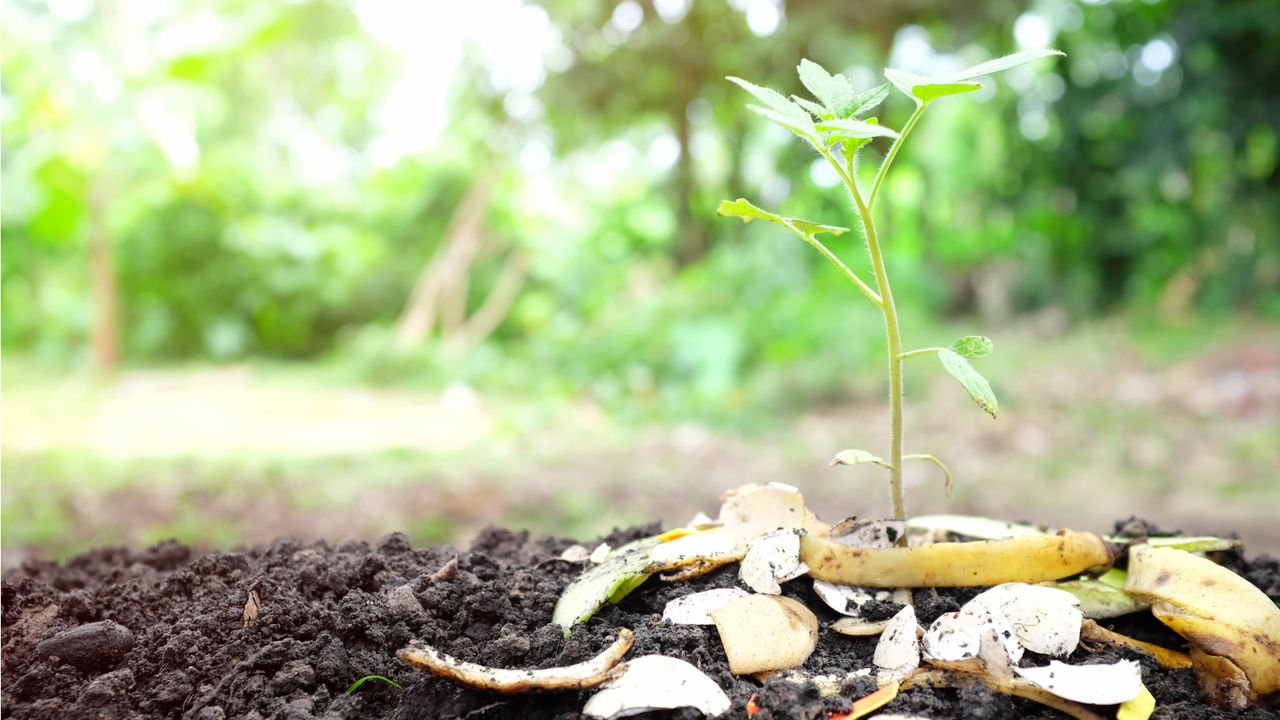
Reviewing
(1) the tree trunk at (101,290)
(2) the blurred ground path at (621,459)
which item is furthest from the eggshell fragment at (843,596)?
(1) the tree trunk at (101,290)

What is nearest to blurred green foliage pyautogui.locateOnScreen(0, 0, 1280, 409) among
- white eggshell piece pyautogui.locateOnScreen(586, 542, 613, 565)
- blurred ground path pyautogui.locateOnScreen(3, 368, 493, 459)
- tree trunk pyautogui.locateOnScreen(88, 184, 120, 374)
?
tree trunk pyautogui.locateOnScreen(88, 184, 120, 374)

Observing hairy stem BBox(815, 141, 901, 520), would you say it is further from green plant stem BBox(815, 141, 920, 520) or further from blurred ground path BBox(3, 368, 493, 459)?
blurred ground path BBox(3, 368, 493, 459)

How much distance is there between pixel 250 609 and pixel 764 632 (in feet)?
1.31

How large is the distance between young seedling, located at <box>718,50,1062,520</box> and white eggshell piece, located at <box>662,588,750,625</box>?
14 centimetres

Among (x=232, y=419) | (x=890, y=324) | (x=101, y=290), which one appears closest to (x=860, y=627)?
(x=890, y=324)

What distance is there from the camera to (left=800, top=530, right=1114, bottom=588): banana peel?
786mm

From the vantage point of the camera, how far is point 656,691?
0.63m

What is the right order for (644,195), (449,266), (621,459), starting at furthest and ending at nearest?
(644,195) → (449,266) → (621,459)

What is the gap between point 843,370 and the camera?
4258 millimetres

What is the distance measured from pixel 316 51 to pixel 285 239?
3.34 meters

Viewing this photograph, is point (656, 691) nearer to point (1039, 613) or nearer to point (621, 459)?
point (1039, 613)

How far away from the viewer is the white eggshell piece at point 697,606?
2.45ft

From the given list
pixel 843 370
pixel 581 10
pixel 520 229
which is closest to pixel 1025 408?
pixel 843 370

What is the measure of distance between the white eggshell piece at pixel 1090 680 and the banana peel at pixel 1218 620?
0.07 m
